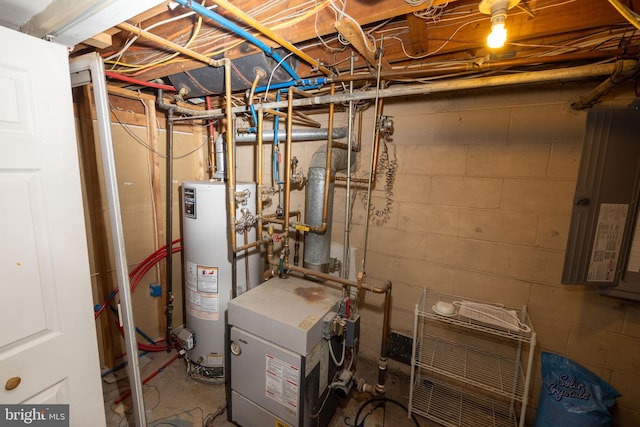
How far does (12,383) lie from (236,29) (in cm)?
151

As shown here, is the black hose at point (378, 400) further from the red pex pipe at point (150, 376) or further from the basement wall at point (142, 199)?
the basement wall at point (142, 199)

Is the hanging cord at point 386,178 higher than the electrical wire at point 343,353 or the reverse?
higher

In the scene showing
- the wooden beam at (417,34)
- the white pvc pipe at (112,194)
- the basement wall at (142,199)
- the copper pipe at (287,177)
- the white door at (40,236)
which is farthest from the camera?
the basement wall at (142,199)

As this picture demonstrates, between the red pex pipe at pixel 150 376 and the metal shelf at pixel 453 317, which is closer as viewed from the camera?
the metal shelf at pixel 453 317

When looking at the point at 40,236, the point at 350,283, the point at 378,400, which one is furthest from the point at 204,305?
the point at 378,400

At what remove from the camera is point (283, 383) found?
4.53 feet

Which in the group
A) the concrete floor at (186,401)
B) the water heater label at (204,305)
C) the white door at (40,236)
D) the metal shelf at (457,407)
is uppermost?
the white door at (40,236)

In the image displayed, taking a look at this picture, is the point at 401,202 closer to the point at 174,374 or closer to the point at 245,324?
the point at 245,324

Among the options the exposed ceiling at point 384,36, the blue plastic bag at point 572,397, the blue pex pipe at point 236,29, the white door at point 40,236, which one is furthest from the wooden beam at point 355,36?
the blue plastic bag at point 572,397

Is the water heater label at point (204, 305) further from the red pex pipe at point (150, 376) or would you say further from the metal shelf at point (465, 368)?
the metal shelf at point (465, 368)

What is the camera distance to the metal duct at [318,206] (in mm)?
1847

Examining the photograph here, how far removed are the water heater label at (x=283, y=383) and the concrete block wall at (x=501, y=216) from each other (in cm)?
100

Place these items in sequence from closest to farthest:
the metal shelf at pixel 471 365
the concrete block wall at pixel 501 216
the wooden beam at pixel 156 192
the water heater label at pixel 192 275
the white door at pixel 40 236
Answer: the white door at pixel 40 236, the concrete block wall at pixel 501 216, the metal shelf at pixel 471 365, the water heater label at pixel 192 275, the wooden beam at pixel 156 192

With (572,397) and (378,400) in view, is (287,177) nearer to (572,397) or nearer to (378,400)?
(378,400)
